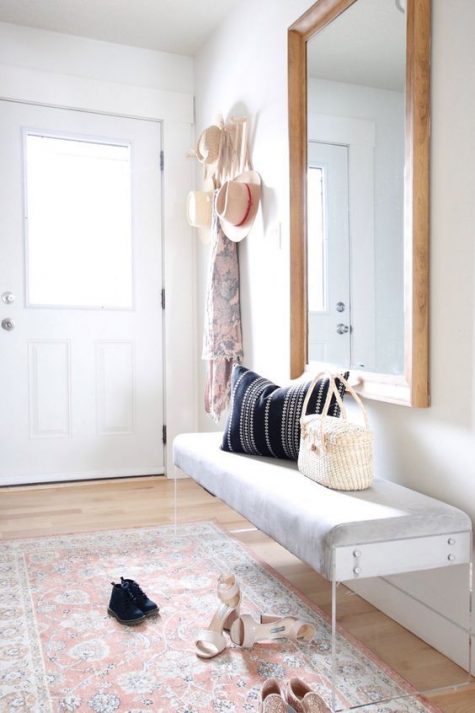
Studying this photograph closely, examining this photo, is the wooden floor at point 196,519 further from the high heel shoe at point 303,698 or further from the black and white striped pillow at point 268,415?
the black and white striped pillow at point 268,415

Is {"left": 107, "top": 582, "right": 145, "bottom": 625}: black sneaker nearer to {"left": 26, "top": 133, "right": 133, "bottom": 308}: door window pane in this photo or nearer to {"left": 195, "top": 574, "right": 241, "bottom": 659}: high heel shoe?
{"left": 195, "top": 574, "right": 241, "bottom": 659}: high heel shoe

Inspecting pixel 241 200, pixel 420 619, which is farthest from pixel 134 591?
pixel 241 200

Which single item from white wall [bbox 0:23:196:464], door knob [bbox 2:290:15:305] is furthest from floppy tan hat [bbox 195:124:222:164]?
door knob [bbox 2:290:15:305]

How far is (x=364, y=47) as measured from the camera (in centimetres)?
223

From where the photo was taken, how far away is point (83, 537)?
110 inches

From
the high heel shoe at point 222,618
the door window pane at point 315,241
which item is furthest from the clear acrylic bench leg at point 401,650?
the door window pane at point 315,241

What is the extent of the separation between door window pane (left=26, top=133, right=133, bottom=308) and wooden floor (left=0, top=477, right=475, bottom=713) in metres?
1.05

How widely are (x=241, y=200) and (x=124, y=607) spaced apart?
5.94ft

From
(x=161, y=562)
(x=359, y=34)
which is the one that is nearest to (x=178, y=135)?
(x=359, y=34)

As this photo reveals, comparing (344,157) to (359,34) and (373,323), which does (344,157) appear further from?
(373,323)

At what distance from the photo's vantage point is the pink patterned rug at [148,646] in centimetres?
158

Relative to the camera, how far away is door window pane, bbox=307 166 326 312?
8.34 ft

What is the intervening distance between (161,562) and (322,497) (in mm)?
980

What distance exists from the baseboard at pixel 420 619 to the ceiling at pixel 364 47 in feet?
4.90
